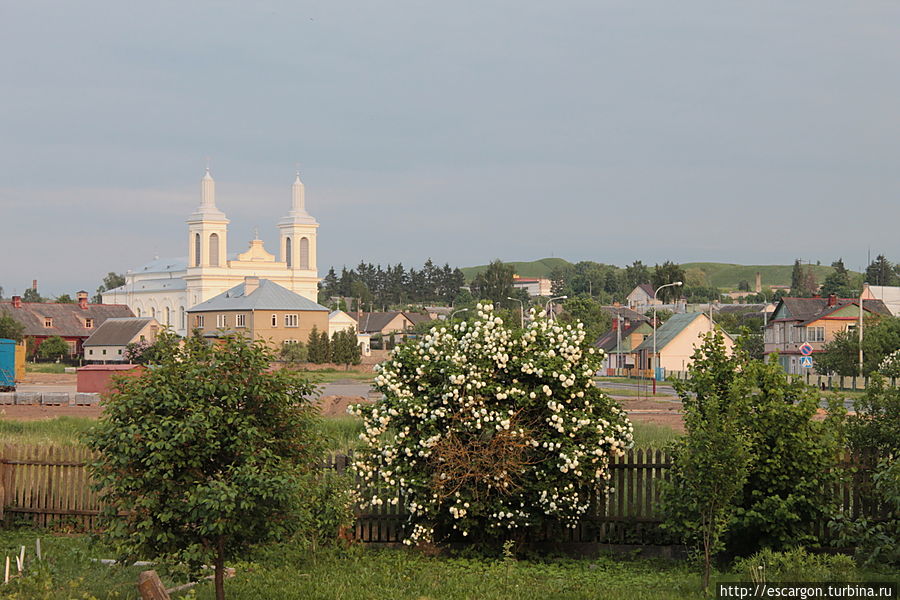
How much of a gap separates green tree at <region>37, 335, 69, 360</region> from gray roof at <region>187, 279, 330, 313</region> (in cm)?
1566

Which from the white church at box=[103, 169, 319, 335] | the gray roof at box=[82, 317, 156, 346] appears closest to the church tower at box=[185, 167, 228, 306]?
the white church at box=[103, 169, 319, 335]

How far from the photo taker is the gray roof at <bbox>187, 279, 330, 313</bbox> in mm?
116250

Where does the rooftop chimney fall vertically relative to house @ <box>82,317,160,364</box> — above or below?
above

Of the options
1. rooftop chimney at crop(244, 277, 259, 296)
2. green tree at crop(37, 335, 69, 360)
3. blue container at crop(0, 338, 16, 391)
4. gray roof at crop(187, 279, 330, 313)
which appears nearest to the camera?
blue container at crop(0, 338, 16, 391)

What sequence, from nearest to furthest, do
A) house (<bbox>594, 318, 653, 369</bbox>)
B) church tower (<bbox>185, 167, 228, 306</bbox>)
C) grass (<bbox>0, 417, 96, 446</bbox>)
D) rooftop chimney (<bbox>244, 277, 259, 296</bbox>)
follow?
grass (<bbox>0, 417, 96, 446</bbox>)
house (<bbox>594, 318, 653, 369</bbox>)
rooftop chimney (<bbox>244, 277, 259, 296</bbox>)
church tower (<bbox>185, 167, 228, 306</bbox>)

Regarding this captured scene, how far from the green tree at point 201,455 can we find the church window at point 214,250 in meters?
150

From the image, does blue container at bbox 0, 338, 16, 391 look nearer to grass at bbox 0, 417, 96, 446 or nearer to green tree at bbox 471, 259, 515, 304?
grass at bbox 0, 417, 96, 446

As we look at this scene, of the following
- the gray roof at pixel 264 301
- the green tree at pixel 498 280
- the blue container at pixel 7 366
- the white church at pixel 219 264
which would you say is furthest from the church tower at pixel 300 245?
the blue container at pixel 7 366

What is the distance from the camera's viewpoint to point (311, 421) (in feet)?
36.2

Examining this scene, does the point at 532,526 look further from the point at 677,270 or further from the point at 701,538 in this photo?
the point at 677,270

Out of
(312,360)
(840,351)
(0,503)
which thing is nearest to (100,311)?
(312,360)

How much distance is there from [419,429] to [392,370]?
106 cm

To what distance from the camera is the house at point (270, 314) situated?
4537 inches

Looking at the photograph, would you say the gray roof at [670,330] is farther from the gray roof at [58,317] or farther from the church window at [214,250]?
the church window at [214,250]
